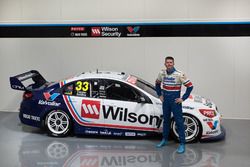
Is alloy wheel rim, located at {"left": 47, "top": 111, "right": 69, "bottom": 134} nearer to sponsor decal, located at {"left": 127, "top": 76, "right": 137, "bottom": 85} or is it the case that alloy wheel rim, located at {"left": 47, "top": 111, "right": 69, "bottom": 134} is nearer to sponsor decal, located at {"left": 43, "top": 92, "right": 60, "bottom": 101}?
Answer: sponsor decal, located at {"left": 43, "top": 92, "right": 60, "bottom": 101}

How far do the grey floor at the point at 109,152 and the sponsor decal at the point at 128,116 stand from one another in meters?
0.40

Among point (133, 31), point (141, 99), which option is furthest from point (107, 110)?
point (133, 31)

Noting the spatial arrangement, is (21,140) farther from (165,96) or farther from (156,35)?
(156,35)

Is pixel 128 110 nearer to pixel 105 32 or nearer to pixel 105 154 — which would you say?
pixel 105 154

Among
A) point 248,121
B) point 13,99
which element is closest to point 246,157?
point 248,121

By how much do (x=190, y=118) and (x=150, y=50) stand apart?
2.51 m

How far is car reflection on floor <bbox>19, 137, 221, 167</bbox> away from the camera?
5672 mm

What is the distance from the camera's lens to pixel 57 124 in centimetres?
686

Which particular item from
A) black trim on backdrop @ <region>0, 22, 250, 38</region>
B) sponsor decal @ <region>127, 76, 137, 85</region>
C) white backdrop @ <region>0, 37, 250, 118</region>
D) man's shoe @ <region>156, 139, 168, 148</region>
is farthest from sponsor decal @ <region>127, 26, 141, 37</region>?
man's shoe @ <region>156, 139, 168, 148</region>

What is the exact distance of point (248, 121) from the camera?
27.2ft

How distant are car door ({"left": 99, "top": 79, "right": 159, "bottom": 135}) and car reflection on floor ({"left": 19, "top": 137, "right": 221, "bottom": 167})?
32 cm

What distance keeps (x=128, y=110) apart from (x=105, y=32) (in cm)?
266

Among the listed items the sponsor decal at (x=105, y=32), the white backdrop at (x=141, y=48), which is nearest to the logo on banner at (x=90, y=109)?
the white backdrop at (x=141, y=48)

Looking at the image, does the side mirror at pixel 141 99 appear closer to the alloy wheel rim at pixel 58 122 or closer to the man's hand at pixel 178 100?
the man's hand at pixel 178 100
